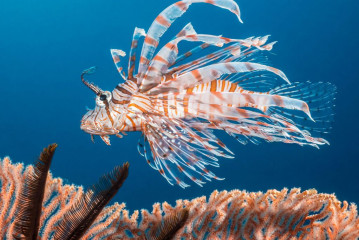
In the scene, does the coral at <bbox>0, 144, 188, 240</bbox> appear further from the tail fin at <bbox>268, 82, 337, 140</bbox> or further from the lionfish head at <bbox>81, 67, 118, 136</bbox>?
the tail fin at <bbox>268, 82, 337, 140</bbox>

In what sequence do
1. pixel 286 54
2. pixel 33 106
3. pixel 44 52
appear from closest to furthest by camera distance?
pixel 286 54 < pixel 33 106 < pixel 44 52

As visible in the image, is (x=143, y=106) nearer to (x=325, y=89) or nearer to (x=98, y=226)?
(x=98, y=226)

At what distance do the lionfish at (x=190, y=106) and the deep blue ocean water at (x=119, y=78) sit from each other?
1799cm

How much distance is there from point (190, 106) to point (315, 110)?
1337 millimetres

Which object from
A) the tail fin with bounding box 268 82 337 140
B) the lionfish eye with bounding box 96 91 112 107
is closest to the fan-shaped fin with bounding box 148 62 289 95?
the lionfish eye with bounding box 96 91 112 107

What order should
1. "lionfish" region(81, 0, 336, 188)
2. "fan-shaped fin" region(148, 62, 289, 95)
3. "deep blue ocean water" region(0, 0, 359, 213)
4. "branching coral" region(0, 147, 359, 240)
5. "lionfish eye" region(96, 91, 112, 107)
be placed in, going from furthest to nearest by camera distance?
"deep blue ocean water" region(0, 0, 359, 213) → "branching coral" region(0, 147, 359, 240) → "lionfish eye" region(96, 91, 112, 107) → "lionfish" region(81, 0, 336, 188) → "fan-shaped fin" region(148, 62, 289, 95)

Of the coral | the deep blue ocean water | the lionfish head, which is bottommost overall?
the coral

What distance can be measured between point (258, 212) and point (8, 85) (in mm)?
36630

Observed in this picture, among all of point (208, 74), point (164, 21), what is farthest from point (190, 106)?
point (164, 21)

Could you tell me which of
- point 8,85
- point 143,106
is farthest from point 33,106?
point 143,106

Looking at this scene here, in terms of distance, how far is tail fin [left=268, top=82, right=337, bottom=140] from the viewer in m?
3.00

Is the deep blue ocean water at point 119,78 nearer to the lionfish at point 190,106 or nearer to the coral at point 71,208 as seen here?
the lionfish at point 190,106

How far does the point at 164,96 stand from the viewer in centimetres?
276

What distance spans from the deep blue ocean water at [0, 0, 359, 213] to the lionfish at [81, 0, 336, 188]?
18.0 m
